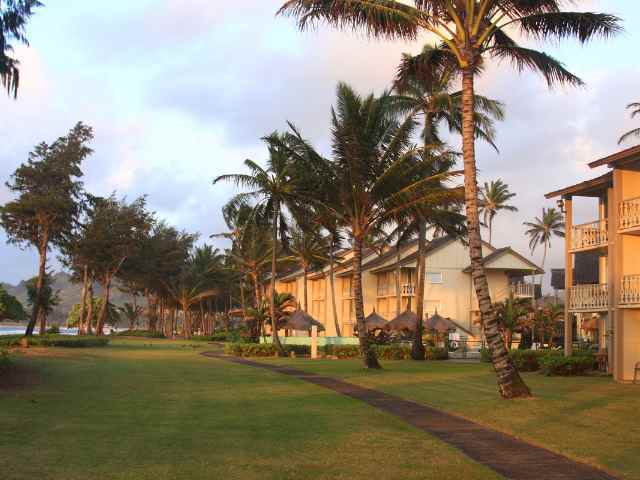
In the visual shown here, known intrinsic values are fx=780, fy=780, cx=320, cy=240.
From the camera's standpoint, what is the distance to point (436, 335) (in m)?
54.1

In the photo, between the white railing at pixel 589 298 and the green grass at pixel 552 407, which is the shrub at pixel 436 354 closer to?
the green grass at pixel 552 407

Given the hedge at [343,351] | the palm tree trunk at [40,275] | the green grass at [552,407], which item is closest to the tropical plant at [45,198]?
the palm tree trunk at [40,275]

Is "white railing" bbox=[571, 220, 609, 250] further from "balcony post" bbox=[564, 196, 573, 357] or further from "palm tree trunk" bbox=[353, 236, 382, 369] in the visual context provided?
"palm tree trunk" bbox=[353, 236, 382, 369]

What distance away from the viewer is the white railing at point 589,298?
91.8ft

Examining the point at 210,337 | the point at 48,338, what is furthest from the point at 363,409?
the point at 210,337

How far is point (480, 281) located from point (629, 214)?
961 cm

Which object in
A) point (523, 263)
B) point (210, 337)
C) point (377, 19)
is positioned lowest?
point (210, 337)

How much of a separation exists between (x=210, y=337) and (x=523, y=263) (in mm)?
38827

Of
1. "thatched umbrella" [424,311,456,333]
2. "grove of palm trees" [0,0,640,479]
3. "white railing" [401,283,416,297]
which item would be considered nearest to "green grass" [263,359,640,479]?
"grove of palm trees" [0,0,640,479]

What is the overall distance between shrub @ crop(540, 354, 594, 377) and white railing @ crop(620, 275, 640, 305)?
3.45 m

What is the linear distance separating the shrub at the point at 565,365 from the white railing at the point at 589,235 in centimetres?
415

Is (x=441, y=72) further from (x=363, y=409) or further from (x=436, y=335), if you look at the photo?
(x=436, y=335)

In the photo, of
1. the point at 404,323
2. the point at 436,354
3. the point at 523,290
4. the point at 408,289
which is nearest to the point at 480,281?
the point at 436,354

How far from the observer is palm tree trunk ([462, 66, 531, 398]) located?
18.1m
